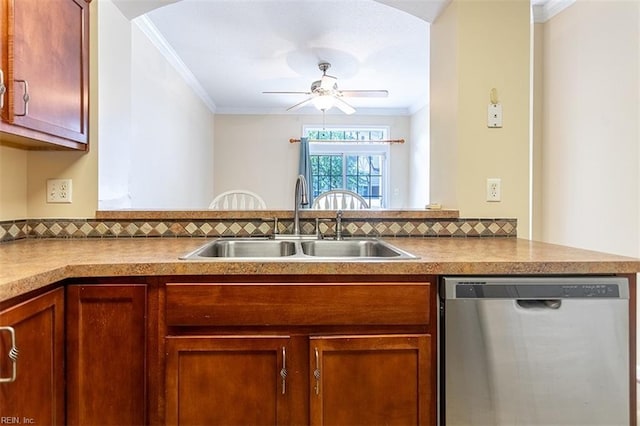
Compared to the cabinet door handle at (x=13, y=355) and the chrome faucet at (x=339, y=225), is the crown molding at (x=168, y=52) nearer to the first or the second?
the chrome faucet at (x=339, y=225)

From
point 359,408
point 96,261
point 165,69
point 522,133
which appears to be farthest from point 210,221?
point 165,69

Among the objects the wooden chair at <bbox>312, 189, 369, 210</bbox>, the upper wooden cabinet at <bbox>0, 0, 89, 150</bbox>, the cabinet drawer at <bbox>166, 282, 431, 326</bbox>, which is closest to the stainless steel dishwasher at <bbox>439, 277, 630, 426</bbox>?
the cabinet drawer at <bbox>166, 282, 431, 326</bbox>

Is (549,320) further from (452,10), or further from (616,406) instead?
(452,10)

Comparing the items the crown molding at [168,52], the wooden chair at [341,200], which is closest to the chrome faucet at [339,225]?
the wooden chair at [341,200]

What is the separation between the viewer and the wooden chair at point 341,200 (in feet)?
8.97

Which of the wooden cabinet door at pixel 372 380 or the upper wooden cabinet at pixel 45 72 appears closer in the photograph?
the wooden cabinet door at pixel 372 380

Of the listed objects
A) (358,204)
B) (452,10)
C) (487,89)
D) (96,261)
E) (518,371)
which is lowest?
(518,371)

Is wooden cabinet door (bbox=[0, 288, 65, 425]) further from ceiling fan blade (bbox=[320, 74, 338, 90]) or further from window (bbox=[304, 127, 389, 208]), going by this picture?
window (bbox=[304, 127, 389, 208])

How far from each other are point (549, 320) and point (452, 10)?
149 centimetres

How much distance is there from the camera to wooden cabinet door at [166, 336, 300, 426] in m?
1.08

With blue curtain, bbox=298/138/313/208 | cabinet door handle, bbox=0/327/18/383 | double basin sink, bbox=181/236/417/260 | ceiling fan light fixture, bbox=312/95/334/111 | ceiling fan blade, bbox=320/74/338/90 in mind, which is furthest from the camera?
blue curtain, bbox=298/138/313/208

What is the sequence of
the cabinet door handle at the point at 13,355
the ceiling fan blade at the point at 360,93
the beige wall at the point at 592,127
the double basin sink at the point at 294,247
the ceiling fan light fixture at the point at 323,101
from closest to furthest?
the cabinet door handle at the point at 13,355
the double basin sink at the point at 294,247
the beige wall at the point at 592,127
the ceiling fan light fixture at the point at 323,101
the ceiling fan blade at the point at 360,93

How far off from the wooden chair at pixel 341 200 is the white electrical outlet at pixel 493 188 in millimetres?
1025

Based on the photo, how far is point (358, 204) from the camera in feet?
9.16
